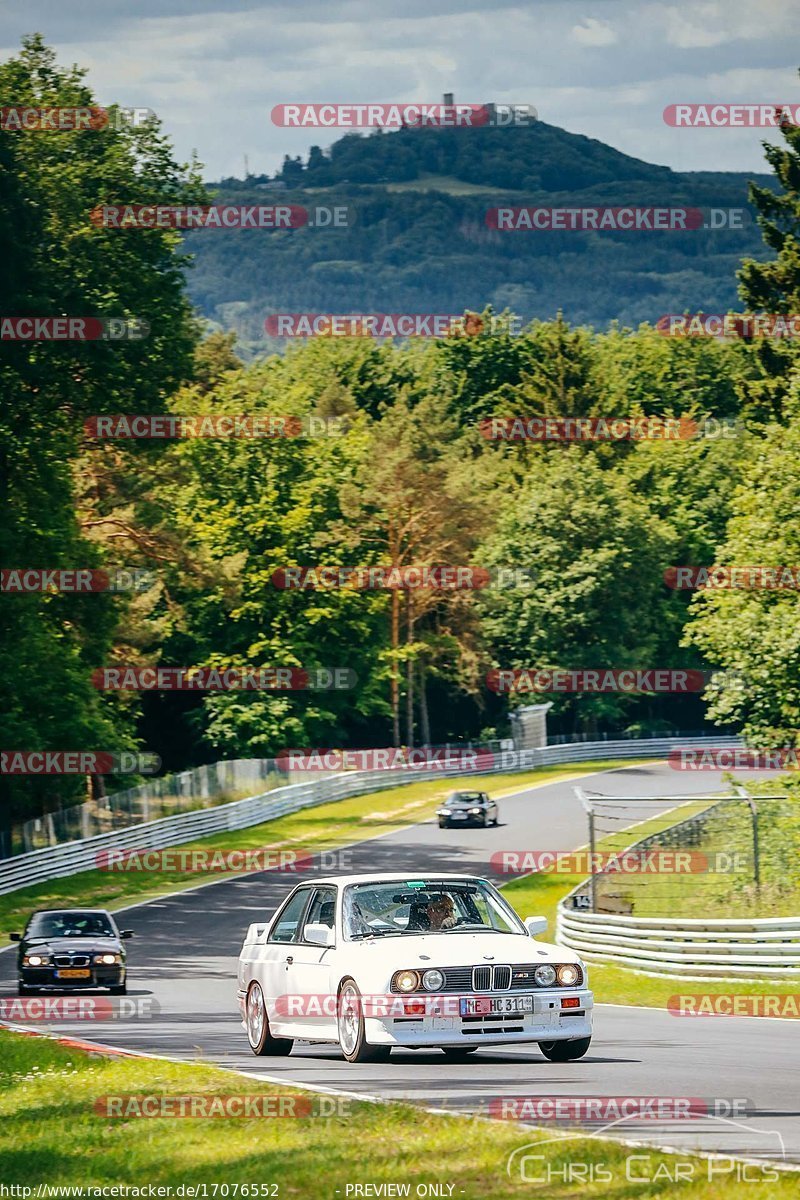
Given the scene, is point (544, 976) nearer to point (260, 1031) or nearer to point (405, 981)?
point (405, 981)

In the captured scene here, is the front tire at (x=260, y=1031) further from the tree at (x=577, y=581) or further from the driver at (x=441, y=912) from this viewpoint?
the tree at (x=577, y=581)

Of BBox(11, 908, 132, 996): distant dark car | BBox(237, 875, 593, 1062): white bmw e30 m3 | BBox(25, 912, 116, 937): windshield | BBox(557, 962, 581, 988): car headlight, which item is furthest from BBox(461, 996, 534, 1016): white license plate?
BBox(25, 912, 116, 937): windshield

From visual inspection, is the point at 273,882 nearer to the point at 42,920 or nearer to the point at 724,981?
the point at 42,920

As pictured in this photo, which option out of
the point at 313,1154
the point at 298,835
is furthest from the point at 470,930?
the point at 298,835

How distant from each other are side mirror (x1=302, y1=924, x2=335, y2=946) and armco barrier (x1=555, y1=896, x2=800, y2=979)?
10276 mm

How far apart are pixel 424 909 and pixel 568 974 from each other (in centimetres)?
155

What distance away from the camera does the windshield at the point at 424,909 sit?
14383 mm

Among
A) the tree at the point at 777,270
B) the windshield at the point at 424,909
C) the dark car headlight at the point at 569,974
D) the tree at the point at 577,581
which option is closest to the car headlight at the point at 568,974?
the dark car headlight at the point at 569,974

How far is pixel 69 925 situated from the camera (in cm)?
2709

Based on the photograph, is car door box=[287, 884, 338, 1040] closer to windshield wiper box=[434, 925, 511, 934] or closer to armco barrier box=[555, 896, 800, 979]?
windshield wiper box=[434, 925, 511, 934]

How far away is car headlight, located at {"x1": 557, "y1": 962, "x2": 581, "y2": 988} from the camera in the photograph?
43.9 ft

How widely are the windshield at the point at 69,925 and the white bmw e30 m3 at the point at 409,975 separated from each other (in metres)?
11.6

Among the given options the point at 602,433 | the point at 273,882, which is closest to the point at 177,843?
the point at 273,882

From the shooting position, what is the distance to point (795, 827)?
27.4 metres
